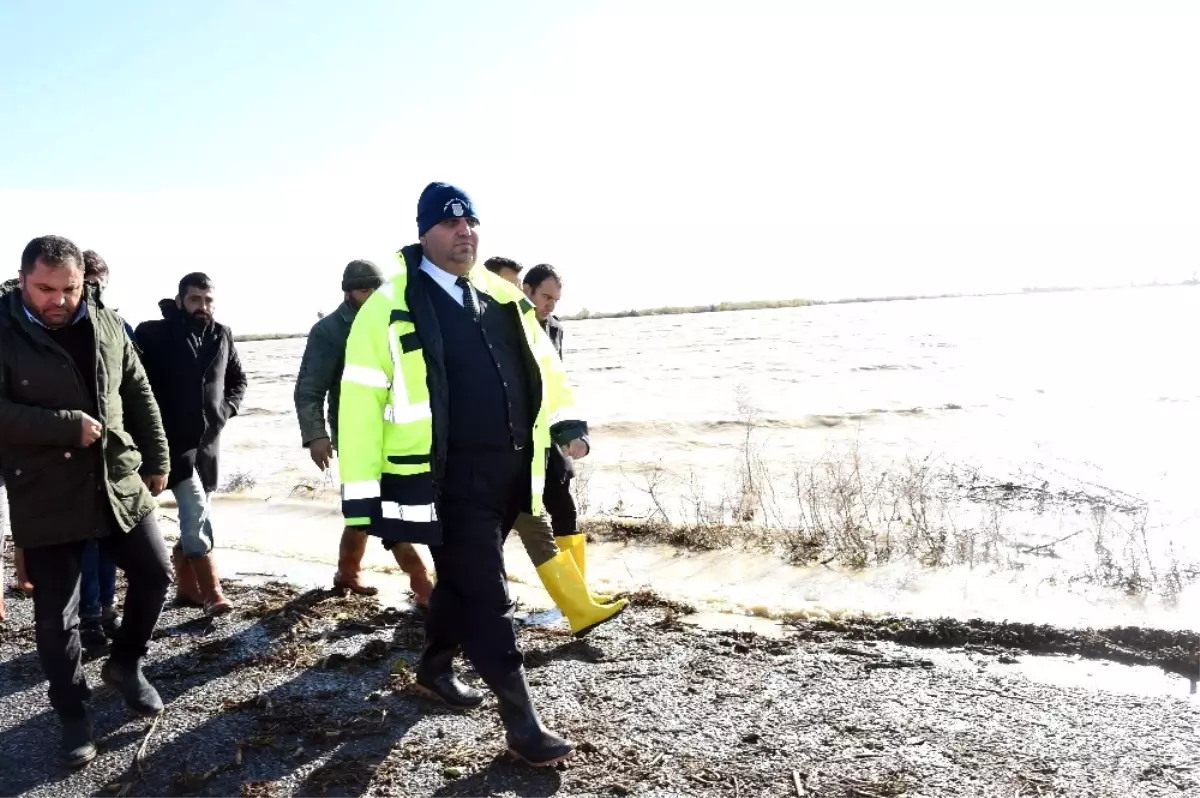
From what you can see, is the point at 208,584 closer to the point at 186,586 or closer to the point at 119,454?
the point at 186,586

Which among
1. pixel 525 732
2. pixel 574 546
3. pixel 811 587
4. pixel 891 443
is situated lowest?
pixel 891 443

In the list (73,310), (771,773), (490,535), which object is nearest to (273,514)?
(73,310)

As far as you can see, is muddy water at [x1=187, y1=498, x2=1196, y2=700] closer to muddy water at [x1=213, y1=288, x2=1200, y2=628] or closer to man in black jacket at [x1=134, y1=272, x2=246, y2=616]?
muddy water at [x1=213, y1=288, x2=1200, y2=628]

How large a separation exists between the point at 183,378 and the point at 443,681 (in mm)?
2566

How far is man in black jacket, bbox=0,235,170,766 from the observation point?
11.2 ft

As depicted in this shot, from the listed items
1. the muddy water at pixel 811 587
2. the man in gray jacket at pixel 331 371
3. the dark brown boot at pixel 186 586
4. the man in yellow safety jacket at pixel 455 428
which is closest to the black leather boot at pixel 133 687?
the man in gray jacket at pixel 331 371

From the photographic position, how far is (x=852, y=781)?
292 centimetres

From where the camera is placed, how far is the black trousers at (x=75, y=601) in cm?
347

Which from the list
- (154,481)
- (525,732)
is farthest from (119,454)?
(525,732)

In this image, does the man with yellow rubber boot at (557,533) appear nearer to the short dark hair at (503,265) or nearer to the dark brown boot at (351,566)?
the short dark hair at (503,265)

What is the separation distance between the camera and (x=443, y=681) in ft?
12.0

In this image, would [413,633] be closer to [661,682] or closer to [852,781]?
[661,682]


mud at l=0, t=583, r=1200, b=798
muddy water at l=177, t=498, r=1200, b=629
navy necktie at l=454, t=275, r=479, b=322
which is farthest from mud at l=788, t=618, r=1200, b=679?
navy necktie at l=454, t=275, r=479, b=322

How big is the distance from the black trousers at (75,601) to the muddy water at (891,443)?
2.65 meters
